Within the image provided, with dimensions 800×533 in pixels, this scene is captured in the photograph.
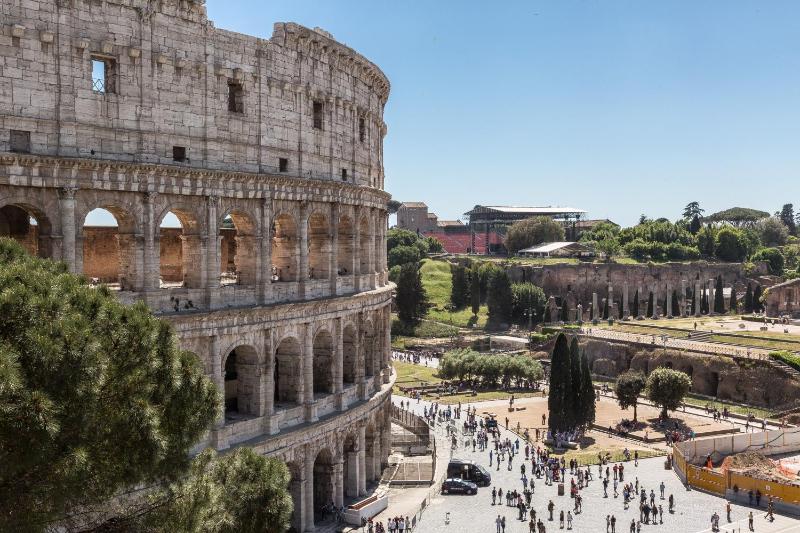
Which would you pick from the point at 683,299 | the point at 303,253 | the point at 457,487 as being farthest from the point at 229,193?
the point at 683,299

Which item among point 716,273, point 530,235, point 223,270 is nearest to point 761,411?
point 223,270

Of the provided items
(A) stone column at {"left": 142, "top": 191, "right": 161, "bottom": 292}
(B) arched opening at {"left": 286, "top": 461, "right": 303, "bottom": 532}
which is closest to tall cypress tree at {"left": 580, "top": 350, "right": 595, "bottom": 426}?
(B) arched opening at {"left": 286, "top": 461, "right": 303, "bottom": 532}

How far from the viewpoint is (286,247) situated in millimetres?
28422

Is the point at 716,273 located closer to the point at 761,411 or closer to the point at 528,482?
the point at 761,411

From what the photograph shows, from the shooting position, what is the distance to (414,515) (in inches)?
1169

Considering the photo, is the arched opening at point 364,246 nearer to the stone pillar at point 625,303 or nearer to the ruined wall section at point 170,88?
the ruined wall section at point 170,88

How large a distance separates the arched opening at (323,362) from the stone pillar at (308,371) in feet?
5.32

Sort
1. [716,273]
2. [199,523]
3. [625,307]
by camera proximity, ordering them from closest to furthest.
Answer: [199,523] → [625,307] → [716,273]

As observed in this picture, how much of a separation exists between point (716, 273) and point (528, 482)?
264ft

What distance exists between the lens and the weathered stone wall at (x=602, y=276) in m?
97.6

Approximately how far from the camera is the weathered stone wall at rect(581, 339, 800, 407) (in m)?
52.7

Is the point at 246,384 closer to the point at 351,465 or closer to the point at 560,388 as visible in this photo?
the point at 351,465

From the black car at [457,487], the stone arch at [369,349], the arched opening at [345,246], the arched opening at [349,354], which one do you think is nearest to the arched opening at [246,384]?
the arched opening at [349,354]

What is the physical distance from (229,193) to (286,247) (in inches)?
145
